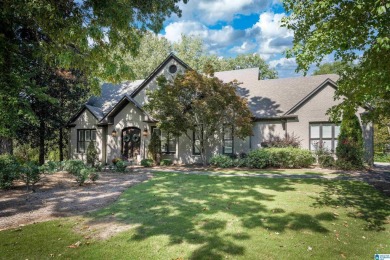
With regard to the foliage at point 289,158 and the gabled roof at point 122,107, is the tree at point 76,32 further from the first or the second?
the gabled roof at point 122,107

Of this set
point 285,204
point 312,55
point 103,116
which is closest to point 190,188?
point 285,204

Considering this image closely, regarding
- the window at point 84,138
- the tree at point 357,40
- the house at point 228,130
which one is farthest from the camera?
the window at point 84,138

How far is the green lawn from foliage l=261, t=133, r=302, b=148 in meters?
7.97

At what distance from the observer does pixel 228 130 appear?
18.8 metres

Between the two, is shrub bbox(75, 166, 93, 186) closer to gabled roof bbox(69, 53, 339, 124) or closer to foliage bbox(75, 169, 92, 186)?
foliage bbox(75, 169, 92, 186)

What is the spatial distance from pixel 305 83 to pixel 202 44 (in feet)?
92.5

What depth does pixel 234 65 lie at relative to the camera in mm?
48219

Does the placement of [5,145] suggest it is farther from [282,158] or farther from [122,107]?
[282,158]

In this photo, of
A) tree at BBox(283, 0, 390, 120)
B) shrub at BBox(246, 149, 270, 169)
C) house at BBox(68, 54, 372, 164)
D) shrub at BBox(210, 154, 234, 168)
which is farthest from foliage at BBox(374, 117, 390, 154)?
tree at BBox(283, 0, 390, 120)

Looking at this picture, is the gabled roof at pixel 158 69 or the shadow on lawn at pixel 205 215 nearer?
the shadow on lawn at pixel 205 215

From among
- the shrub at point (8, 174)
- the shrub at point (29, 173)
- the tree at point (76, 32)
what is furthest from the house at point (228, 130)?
the tree at point (76, 32)

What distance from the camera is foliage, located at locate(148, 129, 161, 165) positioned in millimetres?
19109

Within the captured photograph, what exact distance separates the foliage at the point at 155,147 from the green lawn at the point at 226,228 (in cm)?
985

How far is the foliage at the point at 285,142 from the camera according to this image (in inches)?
680
